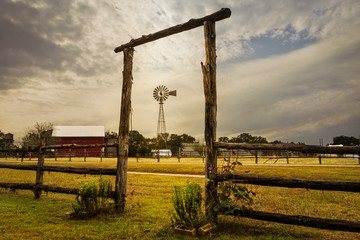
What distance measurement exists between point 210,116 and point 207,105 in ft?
0.80

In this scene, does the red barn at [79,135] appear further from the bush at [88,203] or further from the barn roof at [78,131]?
the bush at [88,203]

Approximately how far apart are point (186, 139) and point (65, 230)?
7916 centimetres

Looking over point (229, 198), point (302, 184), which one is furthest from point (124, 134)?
point (302, 184)

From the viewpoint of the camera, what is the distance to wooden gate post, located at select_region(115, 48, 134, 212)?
5957 millimetres

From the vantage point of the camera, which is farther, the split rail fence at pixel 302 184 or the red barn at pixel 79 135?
the red barn at pixel 79 135

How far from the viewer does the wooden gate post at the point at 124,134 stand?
596 cm

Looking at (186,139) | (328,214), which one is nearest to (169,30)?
(328,214)

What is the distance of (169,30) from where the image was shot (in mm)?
6008

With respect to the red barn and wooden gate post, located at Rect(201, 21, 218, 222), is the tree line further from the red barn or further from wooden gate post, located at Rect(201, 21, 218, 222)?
wooden gate post, located at Rect(201, 21, 218, 222)

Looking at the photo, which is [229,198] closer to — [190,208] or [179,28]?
[190,208]

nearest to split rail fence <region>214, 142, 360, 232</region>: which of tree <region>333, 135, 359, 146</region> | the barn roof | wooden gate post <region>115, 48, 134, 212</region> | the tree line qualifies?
wooden gate post <region>115, 48, 134, 212</region>

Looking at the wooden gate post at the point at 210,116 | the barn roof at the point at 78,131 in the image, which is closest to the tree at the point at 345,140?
the barn roof at the point at 78,131

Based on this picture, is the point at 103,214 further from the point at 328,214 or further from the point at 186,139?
the point at 186,139

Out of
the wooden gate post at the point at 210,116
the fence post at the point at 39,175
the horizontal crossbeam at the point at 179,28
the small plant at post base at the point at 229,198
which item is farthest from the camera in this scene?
the fence post at the point at 39,175
